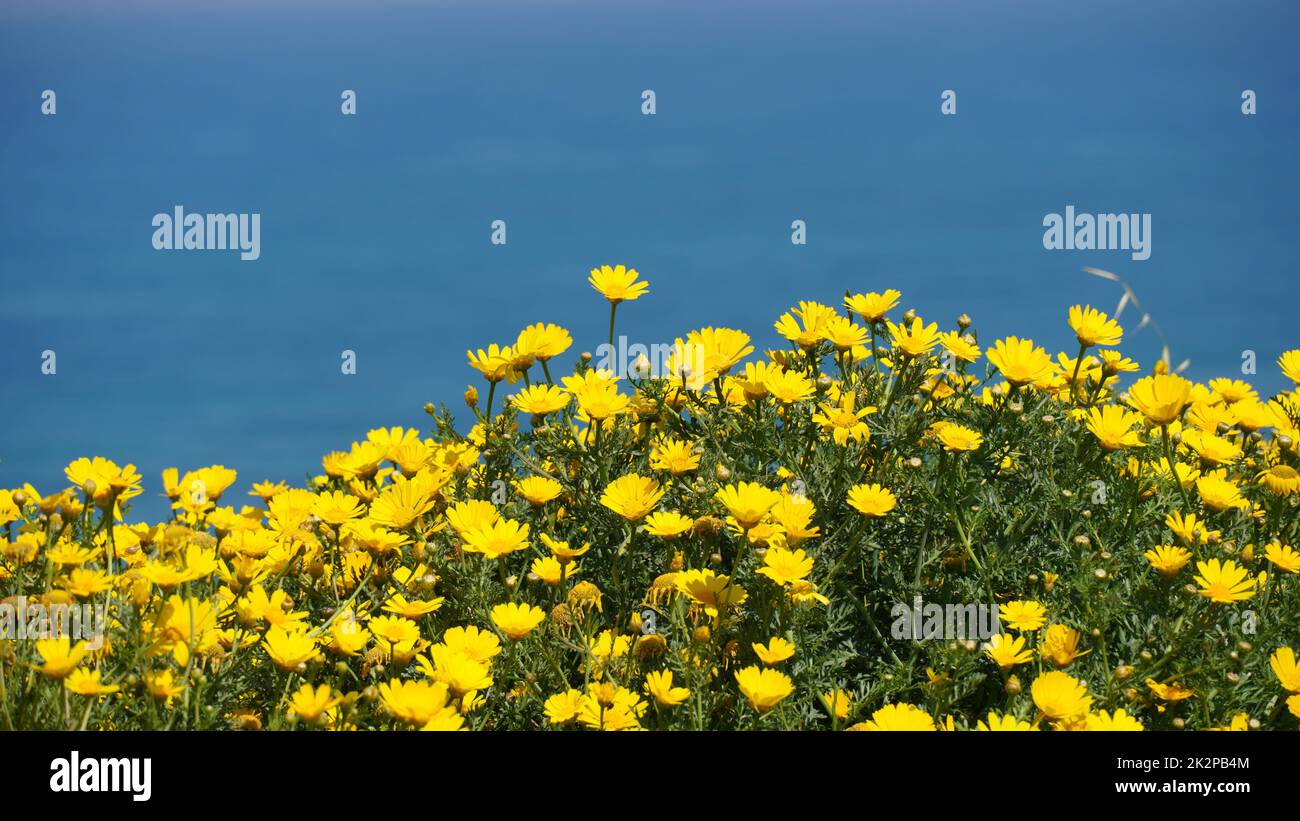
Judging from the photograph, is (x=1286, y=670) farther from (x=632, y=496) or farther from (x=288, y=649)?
(x=288, y=649)

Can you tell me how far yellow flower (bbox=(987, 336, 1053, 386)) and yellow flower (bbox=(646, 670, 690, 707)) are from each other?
4.23 ft

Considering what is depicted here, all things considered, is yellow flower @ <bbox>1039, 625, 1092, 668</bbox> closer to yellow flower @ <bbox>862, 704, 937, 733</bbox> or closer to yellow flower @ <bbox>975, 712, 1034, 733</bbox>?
yellow flower @ <bbox>975, 712, 1034, 733</bbox>

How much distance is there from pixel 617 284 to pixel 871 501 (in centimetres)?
105

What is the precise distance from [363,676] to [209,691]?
0.42m

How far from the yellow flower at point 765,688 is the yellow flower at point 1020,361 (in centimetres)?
118

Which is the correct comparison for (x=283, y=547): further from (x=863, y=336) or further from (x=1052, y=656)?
(x=1052, y=656)

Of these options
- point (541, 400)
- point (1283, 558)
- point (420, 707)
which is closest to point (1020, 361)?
point (1283, 558)

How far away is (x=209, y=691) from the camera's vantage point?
2.78 metres

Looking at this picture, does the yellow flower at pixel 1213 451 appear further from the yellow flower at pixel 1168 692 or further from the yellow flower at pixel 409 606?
the yellow flower at pixel 409 606

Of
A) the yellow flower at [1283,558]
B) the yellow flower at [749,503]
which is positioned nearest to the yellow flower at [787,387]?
the yellow flower at [749,503]

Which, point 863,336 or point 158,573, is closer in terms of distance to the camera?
point 158,573

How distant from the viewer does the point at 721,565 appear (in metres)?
3.13

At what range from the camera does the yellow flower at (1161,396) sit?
3098 millimetres
